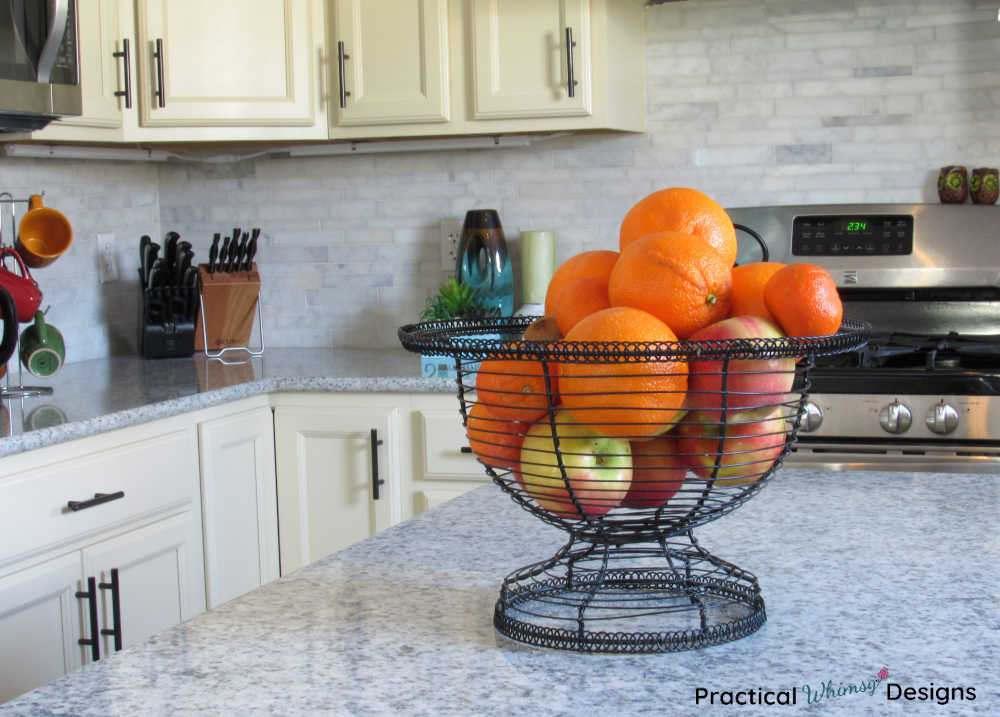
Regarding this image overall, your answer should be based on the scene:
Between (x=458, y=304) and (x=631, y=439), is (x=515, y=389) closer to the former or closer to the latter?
(x=631, y=439)

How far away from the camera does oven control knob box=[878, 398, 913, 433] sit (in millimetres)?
2623

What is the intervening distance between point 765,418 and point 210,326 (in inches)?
111

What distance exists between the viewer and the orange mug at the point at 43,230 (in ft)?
9.91

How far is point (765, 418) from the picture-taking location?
896mm

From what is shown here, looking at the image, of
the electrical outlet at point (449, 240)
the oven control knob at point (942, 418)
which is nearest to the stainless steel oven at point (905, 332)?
the oven control knob at point (942, 418)

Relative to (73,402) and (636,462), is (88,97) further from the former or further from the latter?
(636,462)

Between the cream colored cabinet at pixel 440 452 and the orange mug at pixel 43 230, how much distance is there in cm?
102

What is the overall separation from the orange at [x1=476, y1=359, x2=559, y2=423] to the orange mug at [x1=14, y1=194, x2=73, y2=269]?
2.36 metres

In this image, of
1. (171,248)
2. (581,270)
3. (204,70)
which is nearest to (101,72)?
(204,70)

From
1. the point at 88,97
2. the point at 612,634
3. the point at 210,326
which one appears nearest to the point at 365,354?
the point at 210,326

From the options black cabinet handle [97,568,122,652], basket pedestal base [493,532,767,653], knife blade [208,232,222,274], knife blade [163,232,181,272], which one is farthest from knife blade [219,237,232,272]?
basket pedestal base [493,532,767,653]

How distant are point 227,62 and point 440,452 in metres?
1.22

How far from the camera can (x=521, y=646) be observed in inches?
36.2

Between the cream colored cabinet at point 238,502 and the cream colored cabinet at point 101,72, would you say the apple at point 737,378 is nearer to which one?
the cream colored cabinet at point 238,502
